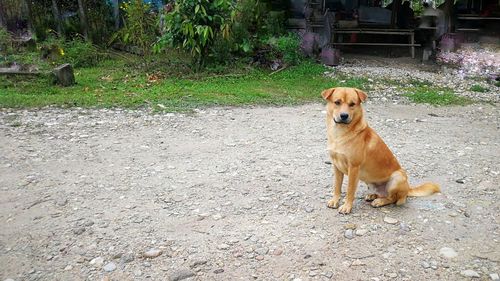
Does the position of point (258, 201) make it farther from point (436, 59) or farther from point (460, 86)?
point (436, 59)

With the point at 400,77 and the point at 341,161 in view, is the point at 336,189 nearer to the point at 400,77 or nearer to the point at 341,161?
the point at 341,161

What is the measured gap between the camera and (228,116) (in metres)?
6.85

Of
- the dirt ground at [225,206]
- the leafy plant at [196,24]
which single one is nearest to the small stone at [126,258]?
the dirt ground at [225,206]

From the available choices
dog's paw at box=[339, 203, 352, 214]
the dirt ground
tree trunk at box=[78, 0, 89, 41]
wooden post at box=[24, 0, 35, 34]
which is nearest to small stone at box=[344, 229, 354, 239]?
the dirt ground

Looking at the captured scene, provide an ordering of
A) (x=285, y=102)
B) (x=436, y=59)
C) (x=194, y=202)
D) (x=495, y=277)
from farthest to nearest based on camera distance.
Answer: (x=436, y=59)
(x=285, y=102)
(x=194, y=202)
(x=495, y=277)

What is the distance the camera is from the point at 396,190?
3.71m

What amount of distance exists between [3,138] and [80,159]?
1.45 meters

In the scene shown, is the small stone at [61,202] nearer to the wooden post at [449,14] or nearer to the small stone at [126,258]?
the small stone at [126,258]

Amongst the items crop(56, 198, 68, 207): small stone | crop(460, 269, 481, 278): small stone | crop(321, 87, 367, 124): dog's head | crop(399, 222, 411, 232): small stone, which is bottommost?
crop(460, 269, 481, 278): small stone

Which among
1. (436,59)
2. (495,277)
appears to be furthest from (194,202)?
(436,59)

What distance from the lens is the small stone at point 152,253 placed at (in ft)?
10.5

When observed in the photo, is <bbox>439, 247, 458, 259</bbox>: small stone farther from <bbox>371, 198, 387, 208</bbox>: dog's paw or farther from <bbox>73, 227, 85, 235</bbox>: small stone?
<bbox>73, 227, 85, 235</bbox>: small stone

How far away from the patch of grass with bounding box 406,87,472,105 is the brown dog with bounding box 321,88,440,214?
177 inches

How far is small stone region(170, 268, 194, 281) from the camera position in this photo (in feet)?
9.75
